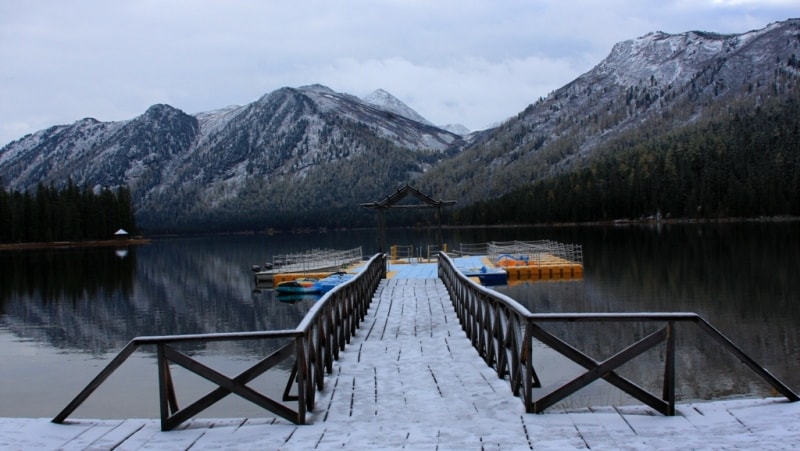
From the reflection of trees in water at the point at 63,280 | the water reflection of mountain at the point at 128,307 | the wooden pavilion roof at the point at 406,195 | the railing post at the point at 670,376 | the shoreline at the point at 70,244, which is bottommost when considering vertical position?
the water reflection of mountain at the point at 128,307

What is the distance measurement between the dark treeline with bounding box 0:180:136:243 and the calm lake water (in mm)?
63550

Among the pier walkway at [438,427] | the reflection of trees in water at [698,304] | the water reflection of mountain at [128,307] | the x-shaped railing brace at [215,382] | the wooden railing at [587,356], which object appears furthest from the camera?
the water reflection of mountain at [128,307]

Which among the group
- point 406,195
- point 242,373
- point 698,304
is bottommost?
point 698,304

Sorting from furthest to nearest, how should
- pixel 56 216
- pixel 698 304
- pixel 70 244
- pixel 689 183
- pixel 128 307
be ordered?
pixel 689 183, pixel 70 244, pixel 56 216, pixel 128 307, pixel 698 304

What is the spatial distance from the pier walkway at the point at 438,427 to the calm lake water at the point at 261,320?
5.53 metres

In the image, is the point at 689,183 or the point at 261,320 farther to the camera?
the point at 689,183

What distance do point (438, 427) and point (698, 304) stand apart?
74.4 ft

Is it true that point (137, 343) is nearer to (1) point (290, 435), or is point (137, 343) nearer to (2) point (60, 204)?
(1) point (290, 435)

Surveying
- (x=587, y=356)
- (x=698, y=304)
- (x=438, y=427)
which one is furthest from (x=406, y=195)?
(x=438, y=427)

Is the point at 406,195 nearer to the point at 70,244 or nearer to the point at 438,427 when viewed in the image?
the point at 438,427

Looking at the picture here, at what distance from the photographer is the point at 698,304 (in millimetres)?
26703

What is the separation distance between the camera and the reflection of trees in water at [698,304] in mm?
16141

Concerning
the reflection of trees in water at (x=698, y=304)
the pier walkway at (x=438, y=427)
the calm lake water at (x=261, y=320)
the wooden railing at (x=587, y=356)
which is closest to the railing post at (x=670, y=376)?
the wooden railing at (x=587, y=356)

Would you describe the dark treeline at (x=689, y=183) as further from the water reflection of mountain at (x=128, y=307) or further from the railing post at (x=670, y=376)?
the railing post at (x=670, y=376)
